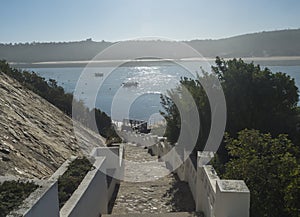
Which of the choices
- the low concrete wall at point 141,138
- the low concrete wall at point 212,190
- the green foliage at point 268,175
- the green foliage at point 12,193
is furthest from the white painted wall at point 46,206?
the low concrete wall at point 141,138

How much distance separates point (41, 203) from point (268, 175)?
305cm

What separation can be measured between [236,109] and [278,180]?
4009mm

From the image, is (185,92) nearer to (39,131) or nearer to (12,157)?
(39,131)

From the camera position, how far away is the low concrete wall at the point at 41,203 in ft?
9.34

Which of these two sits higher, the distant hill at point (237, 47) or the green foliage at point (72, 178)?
the distant hill at point (237, 47)

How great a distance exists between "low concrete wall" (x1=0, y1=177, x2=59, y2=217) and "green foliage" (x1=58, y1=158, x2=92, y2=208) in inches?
30.5


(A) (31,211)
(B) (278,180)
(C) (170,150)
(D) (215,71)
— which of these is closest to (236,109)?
(D) (215,71)

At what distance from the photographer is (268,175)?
4.69m

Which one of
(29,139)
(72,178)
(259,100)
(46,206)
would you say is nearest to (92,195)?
(72,178)

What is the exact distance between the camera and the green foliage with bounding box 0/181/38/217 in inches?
116

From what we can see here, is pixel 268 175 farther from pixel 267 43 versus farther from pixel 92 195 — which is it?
pixel 267 43

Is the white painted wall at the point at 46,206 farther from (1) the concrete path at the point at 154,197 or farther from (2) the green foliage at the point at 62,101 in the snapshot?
(2) the green foliage at the point at 62,101

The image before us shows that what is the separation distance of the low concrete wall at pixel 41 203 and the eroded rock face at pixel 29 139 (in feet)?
7.34

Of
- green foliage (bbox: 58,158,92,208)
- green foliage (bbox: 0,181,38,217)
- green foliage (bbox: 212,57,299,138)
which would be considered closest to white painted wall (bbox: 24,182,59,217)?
green foliage (bbox: 0,181,38,217)
